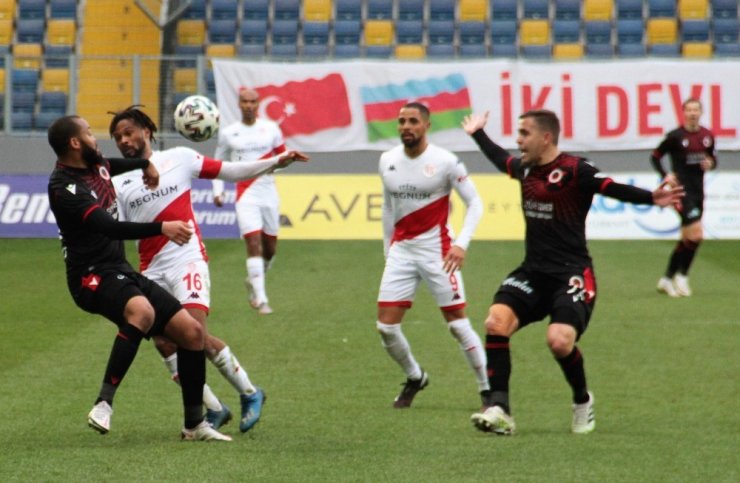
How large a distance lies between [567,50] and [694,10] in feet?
9.52

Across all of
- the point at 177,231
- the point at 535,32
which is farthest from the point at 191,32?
the point at 177,231

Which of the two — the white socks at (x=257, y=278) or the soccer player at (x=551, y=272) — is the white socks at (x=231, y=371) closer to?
the soccer player at (x=551, y=272)

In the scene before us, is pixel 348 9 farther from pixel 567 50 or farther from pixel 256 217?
pixel 256 217

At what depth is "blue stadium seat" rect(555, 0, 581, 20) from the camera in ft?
93.3

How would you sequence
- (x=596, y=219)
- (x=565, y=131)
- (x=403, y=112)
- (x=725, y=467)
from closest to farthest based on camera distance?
(x=725, y=467)
(x=403, y=112)
(x=596, y=219)
(x=565, y=131)

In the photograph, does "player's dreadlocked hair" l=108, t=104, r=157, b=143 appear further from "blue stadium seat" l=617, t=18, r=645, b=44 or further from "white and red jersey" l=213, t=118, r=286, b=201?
"blue stadium seat" l=617, t=18, r=645, b=44

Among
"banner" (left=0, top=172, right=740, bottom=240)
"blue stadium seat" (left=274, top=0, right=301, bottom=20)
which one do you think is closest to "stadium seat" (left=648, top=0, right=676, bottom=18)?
"banner" (left=0, top=172, right=740, bottom=240)

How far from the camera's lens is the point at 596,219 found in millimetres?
22016

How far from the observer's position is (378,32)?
28.3 m

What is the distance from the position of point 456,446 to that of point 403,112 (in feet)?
8.47

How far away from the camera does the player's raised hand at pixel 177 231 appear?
734 centimetres

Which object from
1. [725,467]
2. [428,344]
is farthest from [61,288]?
[725,467]

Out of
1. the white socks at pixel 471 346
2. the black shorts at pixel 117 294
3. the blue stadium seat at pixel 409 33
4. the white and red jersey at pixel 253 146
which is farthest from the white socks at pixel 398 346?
the blue stadium seat at pixel 409 33

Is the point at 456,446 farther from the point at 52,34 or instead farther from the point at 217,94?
the point at 52,34
